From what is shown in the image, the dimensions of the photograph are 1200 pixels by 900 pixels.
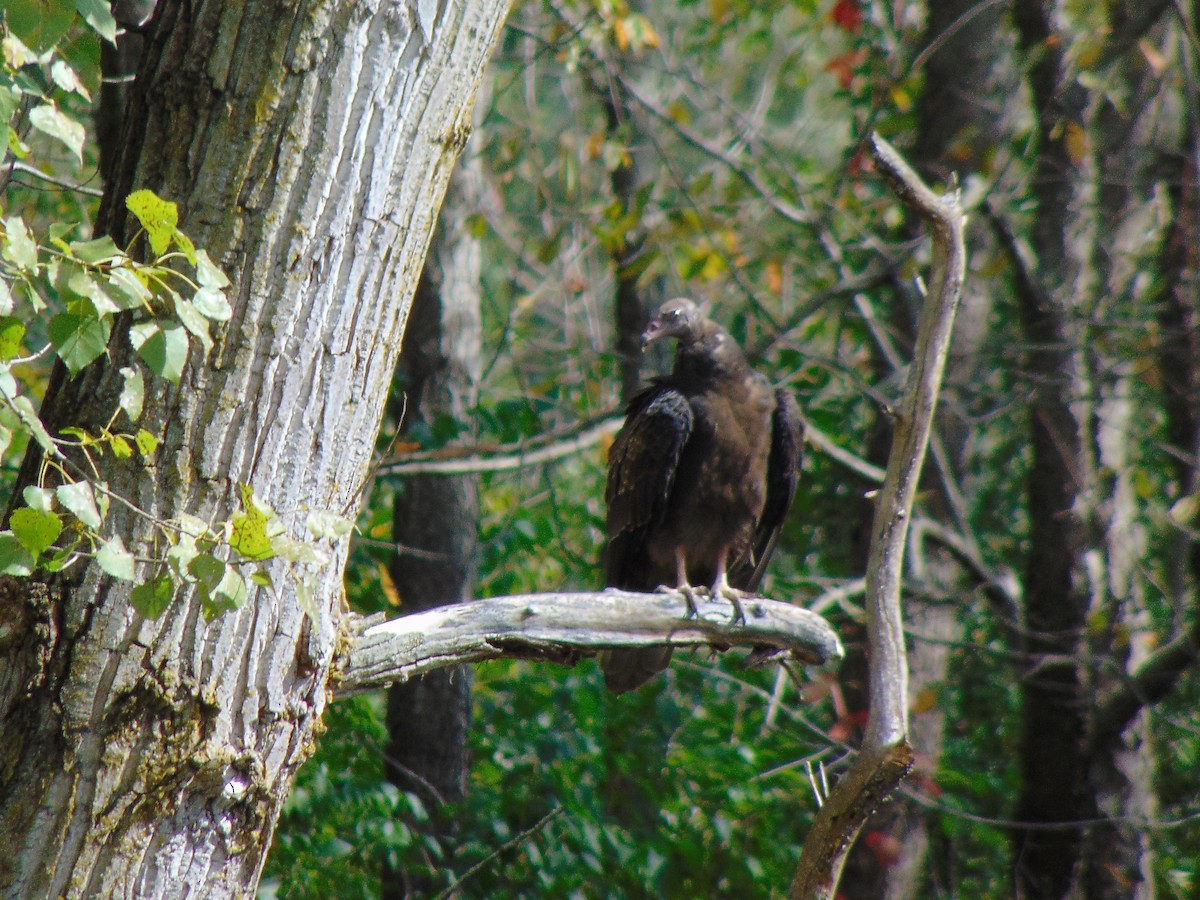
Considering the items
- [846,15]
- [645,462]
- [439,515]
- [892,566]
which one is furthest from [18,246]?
[846,15]

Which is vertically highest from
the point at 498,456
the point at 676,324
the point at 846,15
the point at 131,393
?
the point at 846,15

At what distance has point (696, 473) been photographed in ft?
11.9

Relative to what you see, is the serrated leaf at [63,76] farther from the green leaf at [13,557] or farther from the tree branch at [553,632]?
the tree branch at [553,632]

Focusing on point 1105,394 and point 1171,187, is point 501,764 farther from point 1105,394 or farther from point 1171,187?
point 1171,187

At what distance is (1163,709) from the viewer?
17.4ft

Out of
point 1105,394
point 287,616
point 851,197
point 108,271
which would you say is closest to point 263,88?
point 108,271

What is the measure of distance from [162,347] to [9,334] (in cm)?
18

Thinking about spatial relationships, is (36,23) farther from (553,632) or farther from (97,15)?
(553,632)

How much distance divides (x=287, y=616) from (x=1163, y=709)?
4.76 metres

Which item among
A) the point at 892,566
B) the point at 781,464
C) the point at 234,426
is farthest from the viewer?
the point at 781,464

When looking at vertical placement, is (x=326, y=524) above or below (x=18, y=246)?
below

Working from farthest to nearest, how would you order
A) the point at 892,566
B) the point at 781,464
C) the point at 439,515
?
the point at 439,515 < the point at 781,464 < the point at 892,566

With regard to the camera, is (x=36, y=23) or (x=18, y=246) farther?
(x=36, y=23)

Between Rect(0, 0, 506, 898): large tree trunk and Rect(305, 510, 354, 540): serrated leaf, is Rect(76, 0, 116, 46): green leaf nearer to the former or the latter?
Rect(0, 0, 506, 898): large tree trunk
